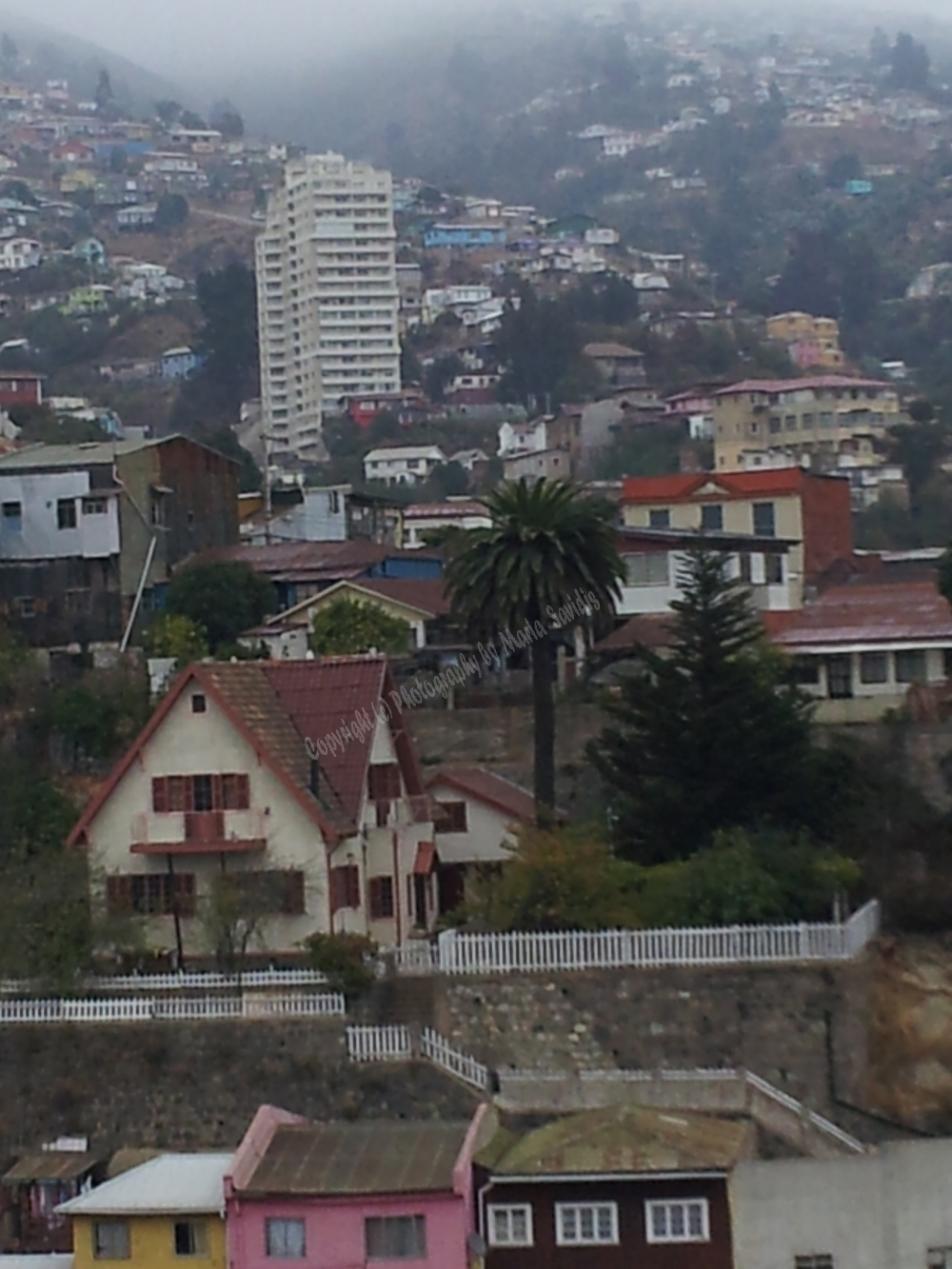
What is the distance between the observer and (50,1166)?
40344 mm

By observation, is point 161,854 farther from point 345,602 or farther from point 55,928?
point 345,602

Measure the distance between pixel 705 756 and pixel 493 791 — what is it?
610 centimetres

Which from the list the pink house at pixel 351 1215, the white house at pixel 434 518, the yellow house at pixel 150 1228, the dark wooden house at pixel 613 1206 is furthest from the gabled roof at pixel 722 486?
the yellow house at pixel 150 1228

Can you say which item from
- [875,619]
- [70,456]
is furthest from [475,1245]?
[70,456]

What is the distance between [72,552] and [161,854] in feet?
71.3

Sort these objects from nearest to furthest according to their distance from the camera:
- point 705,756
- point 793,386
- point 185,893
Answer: point 185,893, point 705,756, point 793,386

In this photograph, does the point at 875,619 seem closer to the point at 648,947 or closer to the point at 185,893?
the point at 648,947

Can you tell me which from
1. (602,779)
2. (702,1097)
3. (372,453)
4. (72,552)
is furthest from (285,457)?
(702,1097)

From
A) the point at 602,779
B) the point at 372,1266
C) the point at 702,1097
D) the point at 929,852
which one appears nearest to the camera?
the point at 372,1266

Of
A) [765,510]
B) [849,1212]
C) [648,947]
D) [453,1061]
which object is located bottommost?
[849,1212]

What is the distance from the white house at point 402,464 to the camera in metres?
152

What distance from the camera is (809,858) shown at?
4425 centimetres

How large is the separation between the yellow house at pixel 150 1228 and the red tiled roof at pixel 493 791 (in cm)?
1515

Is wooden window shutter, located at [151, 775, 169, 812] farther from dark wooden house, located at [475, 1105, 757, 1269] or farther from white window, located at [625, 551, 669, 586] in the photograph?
white window, located at [625, 551, 669, 586]
